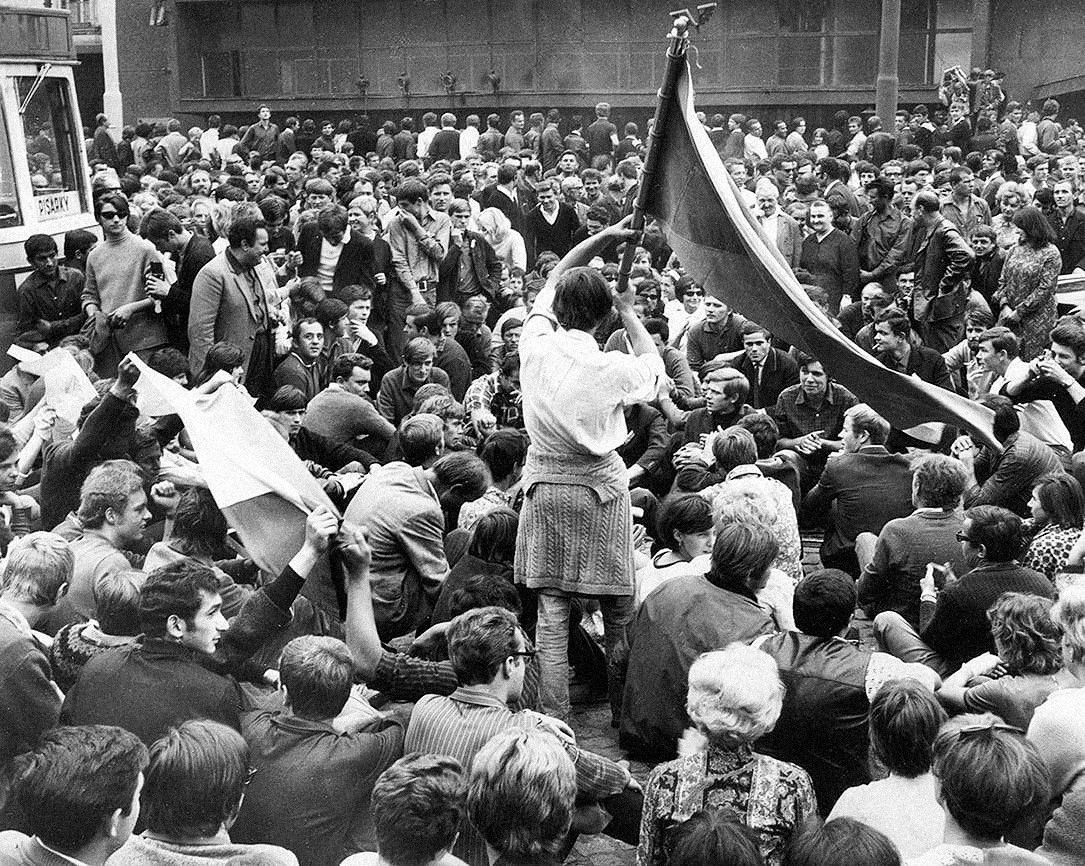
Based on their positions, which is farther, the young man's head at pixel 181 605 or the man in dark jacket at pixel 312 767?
the young man's head at pixel 181 605

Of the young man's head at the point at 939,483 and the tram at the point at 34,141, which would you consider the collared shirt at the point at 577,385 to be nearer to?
the young man's head at the point at 939,483

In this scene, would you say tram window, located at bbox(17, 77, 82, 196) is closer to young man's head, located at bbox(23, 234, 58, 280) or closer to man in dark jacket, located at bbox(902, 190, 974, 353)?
young man's head, located at bbox(23, 234, 58, 280)

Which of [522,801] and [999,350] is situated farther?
[999,350]

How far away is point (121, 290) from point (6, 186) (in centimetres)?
140

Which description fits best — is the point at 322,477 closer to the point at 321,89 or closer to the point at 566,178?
the point at 566,178

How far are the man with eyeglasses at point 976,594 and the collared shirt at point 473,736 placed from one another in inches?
64.6

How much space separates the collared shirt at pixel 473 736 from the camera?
157 inches

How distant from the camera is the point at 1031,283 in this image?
10.5m

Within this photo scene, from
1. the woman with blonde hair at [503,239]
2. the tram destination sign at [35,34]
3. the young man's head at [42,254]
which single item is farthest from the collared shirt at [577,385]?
the woman with blonde hair at [503,239]

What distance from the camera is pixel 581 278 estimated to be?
5.31 m

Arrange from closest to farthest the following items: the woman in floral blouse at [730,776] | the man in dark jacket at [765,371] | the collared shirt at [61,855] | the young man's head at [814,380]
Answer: the collared shirt at [61,855]
the woman in floral blouse at [730,776]
the young man's head at [814,380]
the man in dark jacket at [765,371]

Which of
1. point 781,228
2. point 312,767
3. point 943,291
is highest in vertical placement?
point 781,228

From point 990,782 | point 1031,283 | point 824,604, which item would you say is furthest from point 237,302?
point 990,782

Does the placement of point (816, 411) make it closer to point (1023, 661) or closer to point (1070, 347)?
point (1070, 347)
